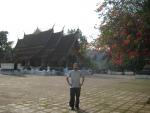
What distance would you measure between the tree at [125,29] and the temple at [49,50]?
118 feet

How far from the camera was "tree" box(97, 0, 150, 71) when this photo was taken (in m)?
13.9

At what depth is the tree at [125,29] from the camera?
13.9 m

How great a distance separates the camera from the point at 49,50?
184ft

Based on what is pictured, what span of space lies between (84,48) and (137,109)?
6914 millimetres

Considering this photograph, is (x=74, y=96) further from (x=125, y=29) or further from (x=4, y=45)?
(x=4, y=45)

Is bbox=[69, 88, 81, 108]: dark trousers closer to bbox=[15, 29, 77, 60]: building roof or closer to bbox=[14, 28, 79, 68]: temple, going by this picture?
bbox=[14, 28, 79, 68]: temple

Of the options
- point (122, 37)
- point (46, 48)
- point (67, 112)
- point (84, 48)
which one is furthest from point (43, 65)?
point (67, 112)

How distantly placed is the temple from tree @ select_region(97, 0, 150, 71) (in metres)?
36.0

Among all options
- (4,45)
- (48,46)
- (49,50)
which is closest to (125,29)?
(49,50)

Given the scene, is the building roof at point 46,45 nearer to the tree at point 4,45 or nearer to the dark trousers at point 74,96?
the tree at point 4,45

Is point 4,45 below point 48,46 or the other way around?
the other way around

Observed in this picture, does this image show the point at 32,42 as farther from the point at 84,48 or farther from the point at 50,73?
the point at 84,48

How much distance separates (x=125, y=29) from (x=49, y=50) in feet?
138

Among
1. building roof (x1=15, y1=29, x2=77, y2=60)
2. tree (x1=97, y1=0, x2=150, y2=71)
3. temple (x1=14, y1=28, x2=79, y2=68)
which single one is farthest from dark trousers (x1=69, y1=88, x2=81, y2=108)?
building roof (x1=15, y1=29, x2=77, y2=60)
